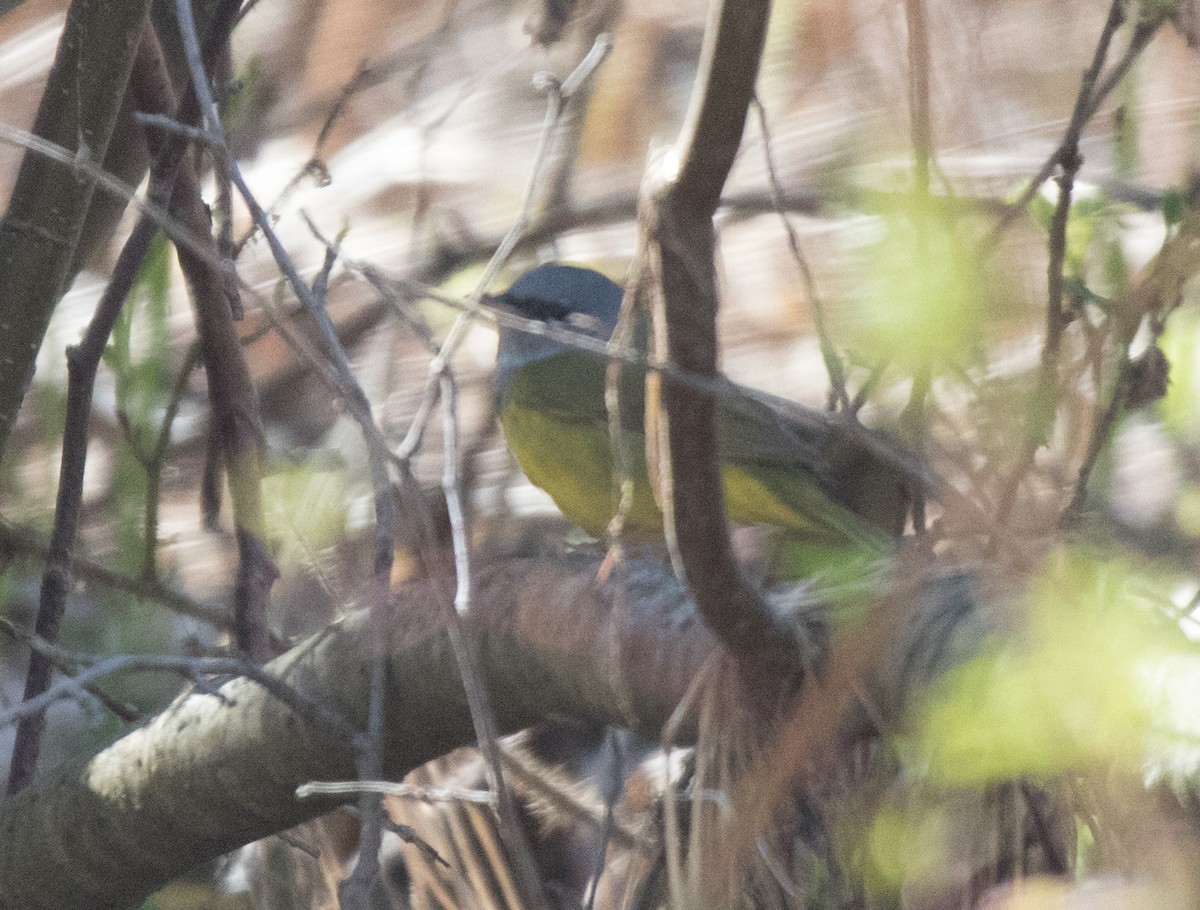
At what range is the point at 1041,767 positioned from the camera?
128 centimetres

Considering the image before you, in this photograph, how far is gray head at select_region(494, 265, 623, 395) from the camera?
4094mm

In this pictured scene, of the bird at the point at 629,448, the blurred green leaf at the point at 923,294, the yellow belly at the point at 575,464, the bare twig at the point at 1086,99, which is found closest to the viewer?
the blurred green leaf at the point at 923,294

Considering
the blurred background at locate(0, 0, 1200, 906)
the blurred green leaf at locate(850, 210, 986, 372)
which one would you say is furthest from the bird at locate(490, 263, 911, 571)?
the blurred green leaf at locate(850, 210, 986, 372)

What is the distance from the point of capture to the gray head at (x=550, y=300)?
4094 millimetres

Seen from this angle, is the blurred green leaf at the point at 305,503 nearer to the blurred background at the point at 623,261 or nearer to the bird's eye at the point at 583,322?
the blurred background at the point at 623,261

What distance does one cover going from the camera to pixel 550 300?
13.5ft

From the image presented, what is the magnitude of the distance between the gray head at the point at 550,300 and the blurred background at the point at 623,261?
16 centimetres

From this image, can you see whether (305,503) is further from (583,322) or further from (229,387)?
(583,322)

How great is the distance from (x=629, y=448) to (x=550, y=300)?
2.18 feet

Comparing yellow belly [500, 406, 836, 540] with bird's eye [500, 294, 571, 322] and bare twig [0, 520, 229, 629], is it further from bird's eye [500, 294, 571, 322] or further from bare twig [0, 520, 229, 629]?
bare twig [0, 520, 229, 629]

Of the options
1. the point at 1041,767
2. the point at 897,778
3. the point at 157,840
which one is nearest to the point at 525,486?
the point at 157,840

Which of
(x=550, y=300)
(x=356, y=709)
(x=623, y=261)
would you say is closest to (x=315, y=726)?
(x=356, y=709)

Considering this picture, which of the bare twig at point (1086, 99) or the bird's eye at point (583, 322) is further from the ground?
the bare twig at point (1086, 99)

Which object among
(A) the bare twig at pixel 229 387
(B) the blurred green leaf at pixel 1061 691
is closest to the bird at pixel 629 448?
(A) the bare twig at pixel 229 387
